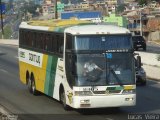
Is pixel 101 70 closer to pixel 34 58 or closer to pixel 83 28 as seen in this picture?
pixel 83 28

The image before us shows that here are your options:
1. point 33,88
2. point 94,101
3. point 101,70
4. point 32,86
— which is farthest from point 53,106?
point 32,86

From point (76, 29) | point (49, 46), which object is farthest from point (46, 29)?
point (76, 29)

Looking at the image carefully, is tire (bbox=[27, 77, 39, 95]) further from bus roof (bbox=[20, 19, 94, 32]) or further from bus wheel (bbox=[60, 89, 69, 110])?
bus wheel (bbox=[60, 89, 69, 110])

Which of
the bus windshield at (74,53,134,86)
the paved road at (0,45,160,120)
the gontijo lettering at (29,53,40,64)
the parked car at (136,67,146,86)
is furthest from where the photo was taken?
the parked car at (136,67,146,86)

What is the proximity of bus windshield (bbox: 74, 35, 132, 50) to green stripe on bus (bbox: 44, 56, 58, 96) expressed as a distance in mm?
2081

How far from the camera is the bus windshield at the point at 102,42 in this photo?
656 inches

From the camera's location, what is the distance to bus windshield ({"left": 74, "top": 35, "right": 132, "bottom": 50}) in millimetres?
16672

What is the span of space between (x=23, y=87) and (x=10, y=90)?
42.0 inches

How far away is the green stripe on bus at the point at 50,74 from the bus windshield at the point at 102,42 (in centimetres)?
208

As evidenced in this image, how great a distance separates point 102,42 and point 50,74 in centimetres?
335

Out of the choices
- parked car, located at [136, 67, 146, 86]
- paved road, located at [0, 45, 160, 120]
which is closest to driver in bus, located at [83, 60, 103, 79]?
paved road, located at [0, 45, 160, 120]

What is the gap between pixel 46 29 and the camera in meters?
20.3

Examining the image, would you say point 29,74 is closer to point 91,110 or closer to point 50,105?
point 50,105

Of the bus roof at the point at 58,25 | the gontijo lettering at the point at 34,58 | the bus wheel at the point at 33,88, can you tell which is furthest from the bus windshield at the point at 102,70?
the bus wheel at the point at 33,88
